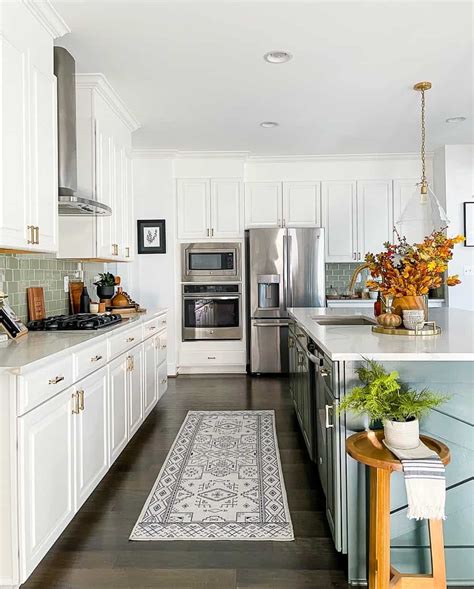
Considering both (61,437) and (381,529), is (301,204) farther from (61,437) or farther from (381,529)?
(381,529)

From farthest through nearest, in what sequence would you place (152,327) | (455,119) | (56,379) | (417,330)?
(455,119) → (152,327) → (417,330) → (56,379)

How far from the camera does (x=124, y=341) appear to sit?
3074 millimetres

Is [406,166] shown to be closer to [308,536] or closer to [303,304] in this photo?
[303,304]

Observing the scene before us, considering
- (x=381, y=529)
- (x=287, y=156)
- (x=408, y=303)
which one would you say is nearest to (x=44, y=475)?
(x=381, y=529)

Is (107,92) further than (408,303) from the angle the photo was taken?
Yes

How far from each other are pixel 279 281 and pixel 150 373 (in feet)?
7.60

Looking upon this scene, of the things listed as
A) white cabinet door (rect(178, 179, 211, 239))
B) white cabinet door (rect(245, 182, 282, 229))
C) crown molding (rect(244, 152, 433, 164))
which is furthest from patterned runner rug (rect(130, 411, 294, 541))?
crown molding (rect(244, 152, 433, 164))

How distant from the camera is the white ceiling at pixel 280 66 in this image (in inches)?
104

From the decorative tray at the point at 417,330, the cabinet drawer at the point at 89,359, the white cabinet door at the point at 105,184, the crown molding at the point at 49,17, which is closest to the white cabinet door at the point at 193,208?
the white cabinet door at the point at 105,184

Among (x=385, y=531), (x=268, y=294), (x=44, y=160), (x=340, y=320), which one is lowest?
(x=385, y=531)

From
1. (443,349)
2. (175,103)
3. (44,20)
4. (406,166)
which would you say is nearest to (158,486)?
(443,349)

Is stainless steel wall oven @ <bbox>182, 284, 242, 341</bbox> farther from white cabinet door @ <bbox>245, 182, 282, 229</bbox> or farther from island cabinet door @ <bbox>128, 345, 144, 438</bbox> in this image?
island cabinet door @ <bbox>128, 345, 144, 438</bbox>

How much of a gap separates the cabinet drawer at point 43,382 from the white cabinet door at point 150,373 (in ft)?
5.12

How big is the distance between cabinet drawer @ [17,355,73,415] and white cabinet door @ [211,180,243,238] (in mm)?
3835
